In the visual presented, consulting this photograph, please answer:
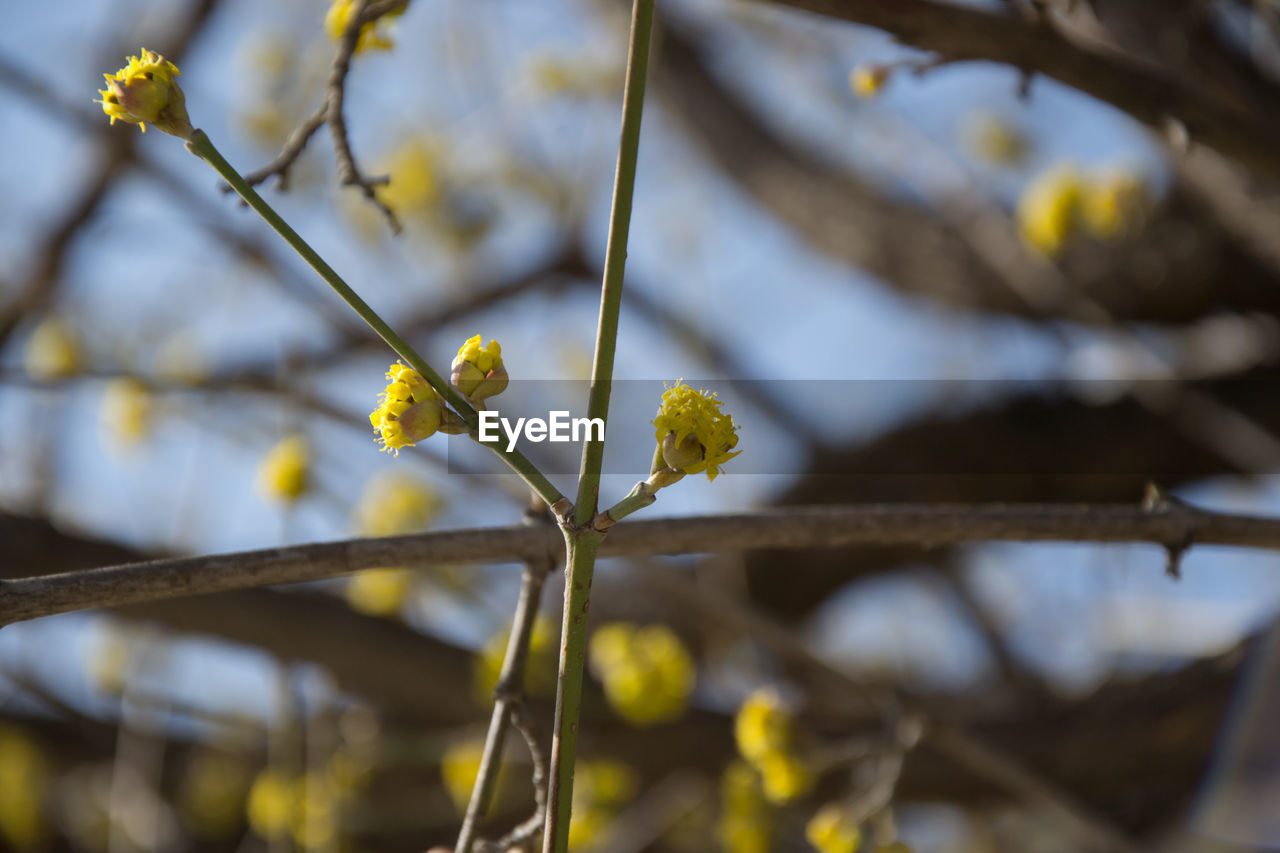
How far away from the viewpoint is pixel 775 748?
1.45 metres

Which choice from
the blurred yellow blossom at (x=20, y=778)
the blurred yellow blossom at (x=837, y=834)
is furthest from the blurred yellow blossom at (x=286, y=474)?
the blurred yellow blossom at (x=20, y=778)

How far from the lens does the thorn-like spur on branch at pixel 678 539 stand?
2.37 feet

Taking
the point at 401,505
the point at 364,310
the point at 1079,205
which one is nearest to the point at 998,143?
the point at 1079,205

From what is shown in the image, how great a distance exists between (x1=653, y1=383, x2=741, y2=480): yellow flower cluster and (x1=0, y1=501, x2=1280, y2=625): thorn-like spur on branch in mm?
233

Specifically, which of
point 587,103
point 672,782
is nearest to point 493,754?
point 672,782

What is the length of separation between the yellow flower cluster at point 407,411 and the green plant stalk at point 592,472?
0.13 meters

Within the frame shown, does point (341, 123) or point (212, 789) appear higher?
point (341, 123)

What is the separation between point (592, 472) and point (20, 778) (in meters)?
2.89

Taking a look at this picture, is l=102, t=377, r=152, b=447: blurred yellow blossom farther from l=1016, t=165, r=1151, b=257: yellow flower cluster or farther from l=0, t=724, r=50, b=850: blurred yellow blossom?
l=1016, t=165, r=1151, b=257: yellow flower cluster

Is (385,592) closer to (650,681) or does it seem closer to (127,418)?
(650,681)

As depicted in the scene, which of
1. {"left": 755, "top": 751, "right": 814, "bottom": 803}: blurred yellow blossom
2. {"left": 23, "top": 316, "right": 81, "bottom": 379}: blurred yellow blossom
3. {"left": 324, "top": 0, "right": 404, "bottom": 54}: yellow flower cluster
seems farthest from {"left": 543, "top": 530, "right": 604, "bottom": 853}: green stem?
{"left": 23, "top": 316, "right": 81, "bottom": 379}: blurred yellow blossom

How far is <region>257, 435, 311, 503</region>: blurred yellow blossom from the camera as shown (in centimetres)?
175

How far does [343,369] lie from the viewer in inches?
128

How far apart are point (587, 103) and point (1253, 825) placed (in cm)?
273
